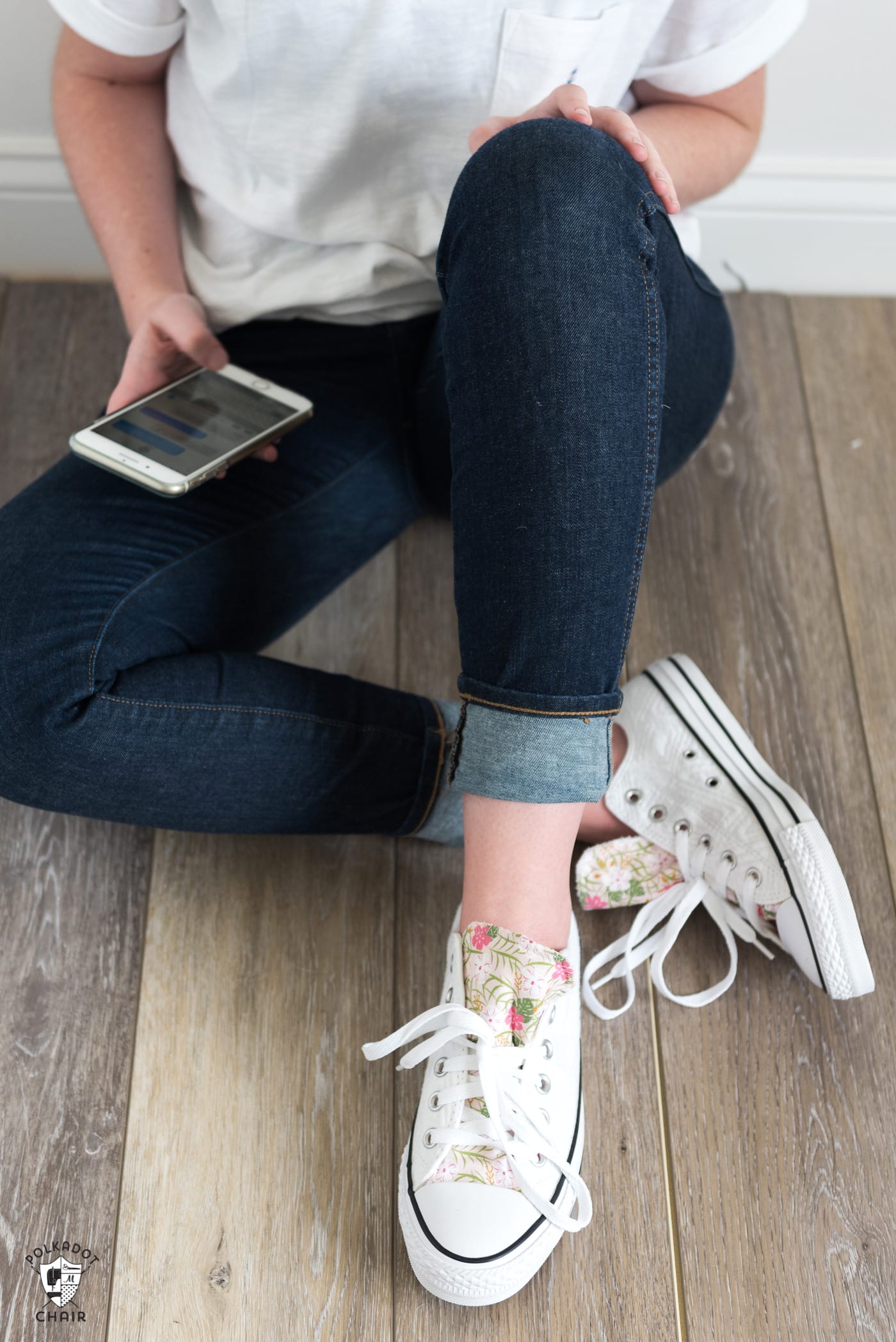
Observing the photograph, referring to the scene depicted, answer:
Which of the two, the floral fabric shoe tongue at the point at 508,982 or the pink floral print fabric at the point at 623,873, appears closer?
the floral fabric shoe tongue at the point at 508,982

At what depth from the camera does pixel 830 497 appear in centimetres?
108

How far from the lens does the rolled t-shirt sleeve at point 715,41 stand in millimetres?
750

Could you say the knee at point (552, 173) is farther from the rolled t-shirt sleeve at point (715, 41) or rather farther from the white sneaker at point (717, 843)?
the white sneaker at point (717, 843)

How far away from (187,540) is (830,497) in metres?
0.65

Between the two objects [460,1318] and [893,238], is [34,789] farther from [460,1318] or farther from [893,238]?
[893,238]

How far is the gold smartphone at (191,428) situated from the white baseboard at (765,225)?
507 millimetres

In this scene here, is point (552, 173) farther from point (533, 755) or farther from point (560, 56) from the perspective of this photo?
point (533, 755)

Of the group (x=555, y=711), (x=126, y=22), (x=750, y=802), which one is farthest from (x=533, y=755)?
(x=126, y=22)

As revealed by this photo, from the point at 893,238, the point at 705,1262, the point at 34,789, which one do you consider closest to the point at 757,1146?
the point at 705,1262

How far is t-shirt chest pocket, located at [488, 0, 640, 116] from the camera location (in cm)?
72

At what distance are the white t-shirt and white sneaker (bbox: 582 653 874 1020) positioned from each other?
38 cm

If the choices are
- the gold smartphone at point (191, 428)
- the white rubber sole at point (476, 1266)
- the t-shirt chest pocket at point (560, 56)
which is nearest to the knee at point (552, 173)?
the t-shirt chest pocket at point (560, 56)

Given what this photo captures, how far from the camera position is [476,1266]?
0.62 metres

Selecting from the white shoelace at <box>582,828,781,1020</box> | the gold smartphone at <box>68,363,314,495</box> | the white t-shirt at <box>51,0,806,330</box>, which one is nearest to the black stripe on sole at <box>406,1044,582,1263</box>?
the white shoelace at <box>582,828,781,1020</box>
